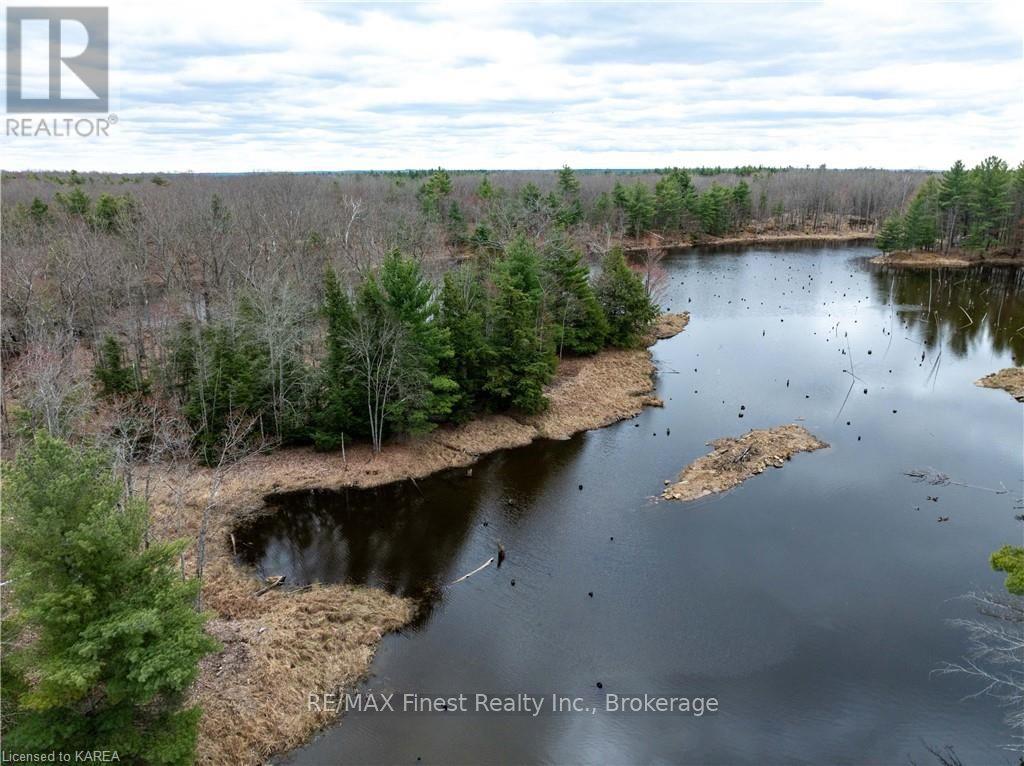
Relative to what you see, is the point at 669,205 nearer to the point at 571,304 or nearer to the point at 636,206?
the point at 636,206

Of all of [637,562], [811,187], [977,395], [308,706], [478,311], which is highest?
[811,187]

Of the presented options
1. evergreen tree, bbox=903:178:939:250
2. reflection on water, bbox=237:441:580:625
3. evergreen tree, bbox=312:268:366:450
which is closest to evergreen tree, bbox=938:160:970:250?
evergreen tree, bbox=903:178:939:250

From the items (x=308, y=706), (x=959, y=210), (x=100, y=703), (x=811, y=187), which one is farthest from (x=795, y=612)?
(x=811, y=187)

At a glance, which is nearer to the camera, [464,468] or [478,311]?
[464,468]

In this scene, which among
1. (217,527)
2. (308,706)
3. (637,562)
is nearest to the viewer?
(308,706)

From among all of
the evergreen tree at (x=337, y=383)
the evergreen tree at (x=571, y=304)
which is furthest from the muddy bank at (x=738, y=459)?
the evergreen tree at (x=337, y=383)

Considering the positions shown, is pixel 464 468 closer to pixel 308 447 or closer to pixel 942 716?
pixel 308 447

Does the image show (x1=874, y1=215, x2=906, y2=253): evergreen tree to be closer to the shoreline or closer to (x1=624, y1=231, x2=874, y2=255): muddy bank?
(x1=624, y1=231, x2=874, y2=255): muddy bank

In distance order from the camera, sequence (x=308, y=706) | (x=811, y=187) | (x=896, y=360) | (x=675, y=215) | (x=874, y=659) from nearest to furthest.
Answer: (x=308, y=706), (x=874, y=659), (x=896, y=360), (x=675, y=215), (x=811, y=187)
